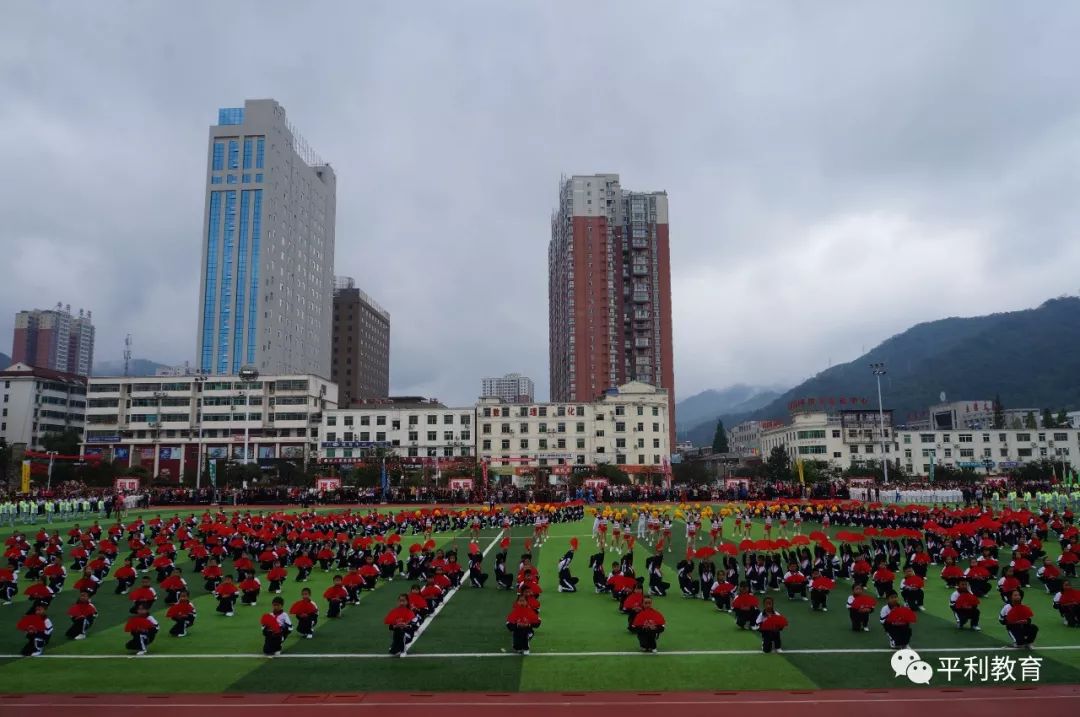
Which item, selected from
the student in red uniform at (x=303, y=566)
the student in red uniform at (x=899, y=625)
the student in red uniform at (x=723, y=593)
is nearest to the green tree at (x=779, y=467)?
the student in red uniform at (x=723, y=593)

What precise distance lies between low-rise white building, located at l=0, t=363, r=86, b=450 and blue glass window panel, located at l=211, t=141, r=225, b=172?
36786mm

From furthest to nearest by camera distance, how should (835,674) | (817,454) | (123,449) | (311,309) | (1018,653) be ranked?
(311,309) → (817,454) → (123,449) → (1018,653) → (835,674)

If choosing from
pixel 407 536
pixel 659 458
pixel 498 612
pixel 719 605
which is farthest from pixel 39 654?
pixel 659 458

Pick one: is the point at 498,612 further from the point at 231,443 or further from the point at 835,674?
the point at 231,443

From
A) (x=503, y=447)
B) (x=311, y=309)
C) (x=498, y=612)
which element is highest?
(x=311, y=309)

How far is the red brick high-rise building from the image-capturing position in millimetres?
120000

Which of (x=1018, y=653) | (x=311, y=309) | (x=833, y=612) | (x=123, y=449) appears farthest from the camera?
(x=311, y=309)

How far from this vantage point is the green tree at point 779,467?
86.9 metres

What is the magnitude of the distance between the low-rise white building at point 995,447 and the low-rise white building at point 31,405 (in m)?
115

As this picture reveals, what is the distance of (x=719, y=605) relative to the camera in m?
18.9

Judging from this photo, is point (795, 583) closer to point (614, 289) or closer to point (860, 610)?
point (860, 610)

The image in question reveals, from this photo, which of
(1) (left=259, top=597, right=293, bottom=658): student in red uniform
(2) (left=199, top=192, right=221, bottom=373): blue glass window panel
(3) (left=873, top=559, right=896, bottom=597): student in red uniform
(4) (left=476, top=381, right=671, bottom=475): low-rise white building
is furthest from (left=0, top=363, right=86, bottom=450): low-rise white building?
(3) (left=873, top=559, right=896, bottom=597): student in red uniform

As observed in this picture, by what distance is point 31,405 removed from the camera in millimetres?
94375

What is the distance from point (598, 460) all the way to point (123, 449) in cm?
5859
